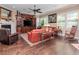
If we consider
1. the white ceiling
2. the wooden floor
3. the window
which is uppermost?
the white ceiling

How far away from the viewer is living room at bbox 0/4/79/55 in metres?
3.36

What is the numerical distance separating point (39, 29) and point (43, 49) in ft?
1.69

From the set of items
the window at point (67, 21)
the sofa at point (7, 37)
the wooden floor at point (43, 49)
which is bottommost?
the wooden floor at point (43, 49)

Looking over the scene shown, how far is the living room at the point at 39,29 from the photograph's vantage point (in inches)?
132

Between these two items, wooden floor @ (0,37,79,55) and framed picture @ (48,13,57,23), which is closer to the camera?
wooden floor @ (0,37,79,55)

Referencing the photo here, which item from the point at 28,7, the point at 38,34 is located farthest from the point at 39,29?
the point at 28,7

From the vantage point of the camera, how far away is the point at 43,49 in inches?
134

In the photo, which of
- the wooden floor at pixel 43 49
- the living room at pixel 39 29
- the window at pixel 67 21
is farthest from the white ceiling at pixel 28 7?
the wooden floor at pixel 43 49

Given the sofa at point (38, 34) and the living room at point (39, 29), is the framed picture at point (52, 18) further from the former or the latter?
the sofa at point (38, 34)

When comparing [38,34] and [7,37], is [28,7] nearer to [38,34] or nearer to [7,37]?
[38,34]

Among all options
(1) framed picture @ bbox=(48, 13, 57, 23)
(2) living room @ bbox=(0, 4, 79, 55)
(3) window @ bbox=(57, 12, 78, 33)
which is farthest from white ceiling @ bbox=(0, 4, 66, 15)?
(3) window @ bbox=(57, 12, 78, 33)

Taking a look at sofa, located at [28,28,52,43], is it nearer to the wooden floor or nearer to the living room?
A: the living room

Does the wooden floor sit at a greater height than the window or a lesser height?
lesser
